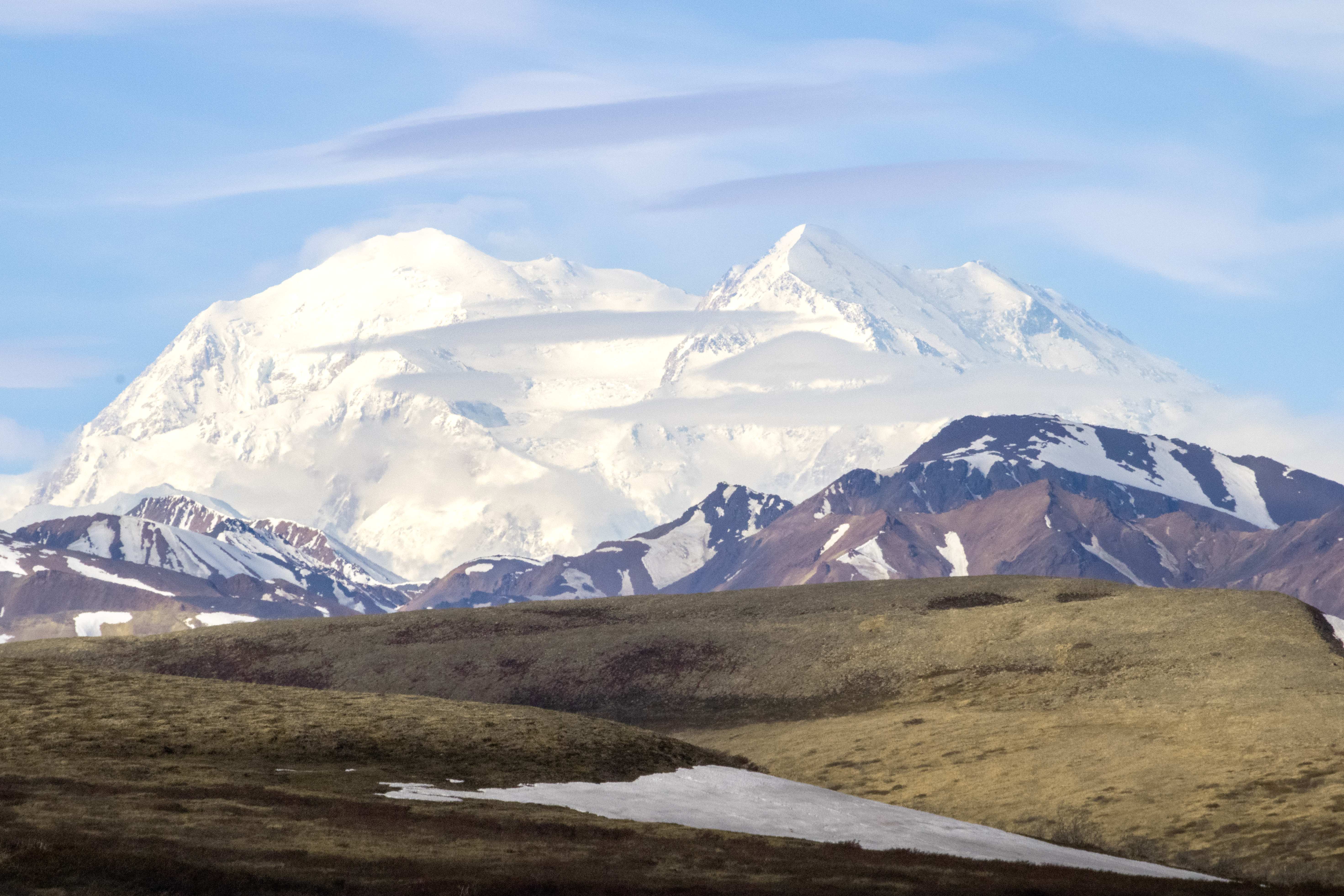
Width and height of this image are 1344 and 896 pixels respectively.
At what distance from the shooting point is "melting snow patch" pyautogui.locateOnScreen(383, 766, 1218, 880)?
211 feet

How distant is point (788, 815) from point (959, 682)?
4632 centimetres

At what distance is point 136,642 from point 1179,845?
10976 cm

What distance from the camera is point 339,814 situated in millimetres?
56812

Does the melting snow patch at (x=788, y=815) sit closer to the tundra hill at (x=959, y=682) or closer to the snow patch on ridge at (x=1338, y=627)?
the tundra hill at (x=959, y=682)

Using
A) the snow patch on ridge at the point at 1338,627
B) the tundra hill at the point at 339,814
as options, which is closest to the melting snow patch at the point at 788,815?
the tundra hill at the point at 339,814

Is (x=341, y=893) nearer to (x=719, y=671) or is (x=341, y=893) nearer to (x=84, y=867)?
(x=84, y=867)

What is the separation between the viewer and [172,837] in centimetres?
4769

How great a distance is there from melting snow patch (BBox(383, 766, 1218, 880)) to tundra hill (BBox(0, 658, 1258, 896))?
2704mm

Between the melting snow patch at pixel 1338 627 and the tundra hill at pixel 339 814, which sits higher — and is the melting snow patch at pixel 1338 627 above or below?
above

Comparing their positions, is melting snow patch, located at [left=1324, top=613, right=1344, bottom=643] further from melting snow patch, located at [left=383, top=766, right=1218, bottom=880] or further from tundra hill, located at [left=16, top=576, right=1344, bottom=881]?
melting snow patch, located at [left=383, top=766, right=1218, bottom=880]

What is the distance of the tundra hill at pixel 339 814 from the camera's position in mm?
43188

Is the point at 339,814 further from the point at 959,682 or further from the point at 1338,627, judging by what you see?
the point at 1338,627

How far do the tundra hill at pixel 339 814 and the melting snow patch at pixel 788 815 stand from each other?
8.87 ft

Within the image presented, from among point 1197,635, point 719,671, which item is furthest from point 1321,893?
point 719,671
